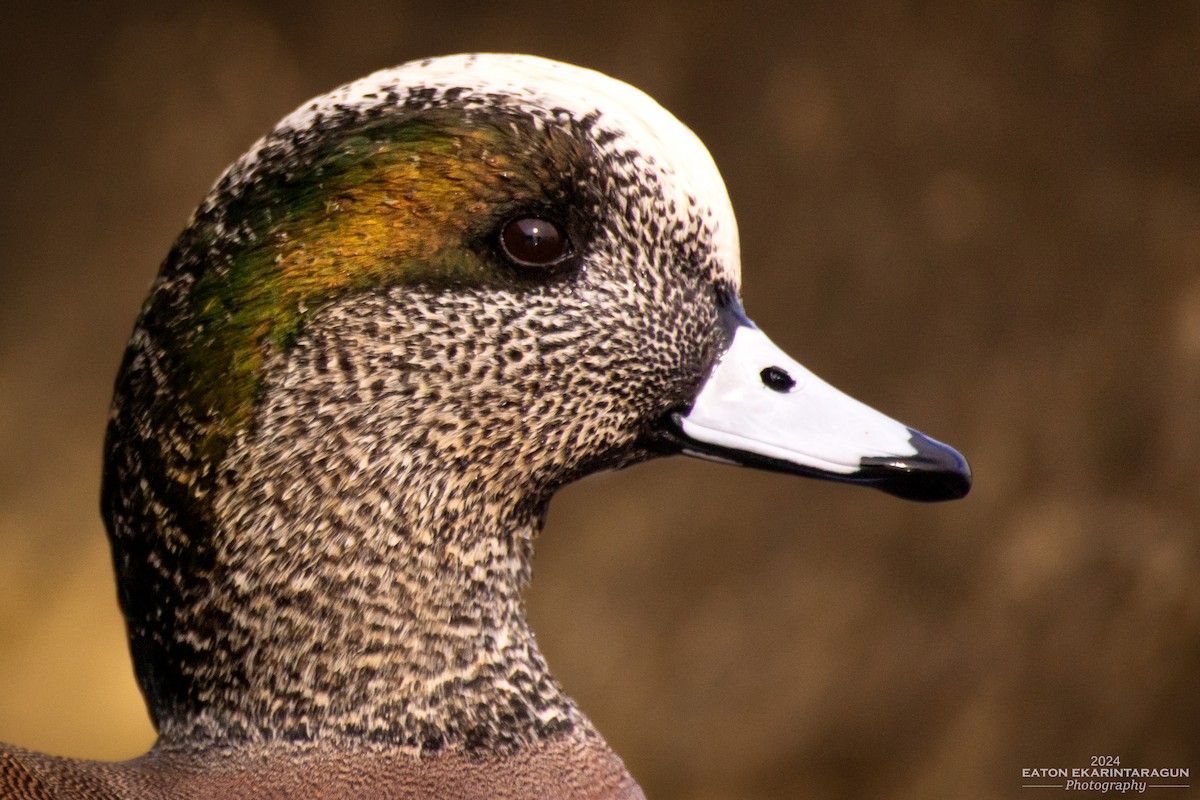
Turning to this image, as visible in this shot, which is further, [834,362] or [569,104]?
[834,362]

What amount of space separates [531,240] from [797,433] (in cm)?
18

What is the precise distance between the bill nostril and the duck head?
0.04ft

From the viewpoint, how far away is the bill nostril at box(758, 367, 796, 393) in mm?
719

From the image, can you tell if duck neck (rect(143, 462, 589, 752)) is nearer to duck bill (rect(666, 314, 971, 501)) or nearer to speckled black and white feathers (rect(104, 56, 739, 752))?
speckled black and white feathers (rect(104, 56, 739, 752))

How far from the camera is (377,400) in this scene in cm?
64

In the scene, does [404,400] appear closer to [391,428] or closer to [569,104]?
[391,428]

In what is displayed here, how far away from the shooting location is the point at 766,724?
71.8 inches

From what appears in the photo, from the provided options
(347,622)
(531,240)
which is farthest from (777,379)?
(347,622)

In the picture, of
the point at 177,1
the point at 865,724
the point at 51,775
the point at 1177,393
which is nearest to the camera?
the point at 51,775

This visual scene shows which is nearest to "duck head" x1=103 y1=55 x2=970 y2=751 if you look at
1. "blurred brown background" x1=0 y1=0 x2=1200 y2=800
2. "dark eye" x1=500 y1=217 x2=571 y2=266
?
"dark eye" x1=500 y1=217 x2=571 y2=266

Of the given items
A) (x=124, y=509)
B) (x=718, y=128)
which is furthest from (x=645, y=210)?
(x=718, y=128)

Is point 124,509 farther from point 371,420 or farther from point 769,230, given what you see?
point 769,230

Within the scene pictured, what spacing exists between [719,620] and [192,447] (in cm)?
128

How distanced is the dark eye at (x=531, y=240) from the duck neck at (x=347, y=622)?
12 cm
